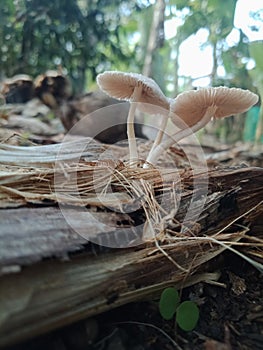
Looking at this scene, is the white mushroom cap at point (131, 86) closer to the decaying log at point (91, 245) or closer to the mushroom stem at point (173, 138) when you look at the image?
the mushroom stem at point (173, 138)

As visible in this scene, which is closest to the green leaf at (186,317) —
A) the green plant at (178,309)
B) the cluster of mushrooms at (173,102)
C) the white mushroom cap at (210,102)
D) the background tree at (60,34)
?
the green plant at (178,309)

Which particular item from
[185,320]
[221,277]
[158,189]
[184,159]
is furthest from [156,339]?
[184,159]

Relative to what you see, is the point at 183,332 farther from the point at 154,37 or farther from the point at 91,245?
the point at 154,37

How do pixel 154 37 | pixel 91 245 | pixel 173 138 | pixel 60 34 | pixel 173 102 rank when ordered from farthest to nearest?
pixel 154 37 < pixel 60 34 < pixel 173 138 < pixel 173 102 < pixel 91 245

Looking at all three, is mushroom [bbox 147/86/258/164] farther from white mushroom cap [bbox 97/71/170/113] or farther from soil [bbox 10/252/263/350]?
soil [bbox 10/252/263/350]

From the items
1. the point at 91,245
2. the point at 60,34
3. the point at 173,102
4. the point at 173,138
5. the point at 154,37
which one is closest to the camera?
the point at 91,245

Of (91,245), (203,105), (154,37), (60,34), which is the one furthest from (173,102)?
(154,37)

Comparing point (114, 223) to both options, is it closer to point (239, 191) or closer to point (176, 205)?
point (176, 205)
